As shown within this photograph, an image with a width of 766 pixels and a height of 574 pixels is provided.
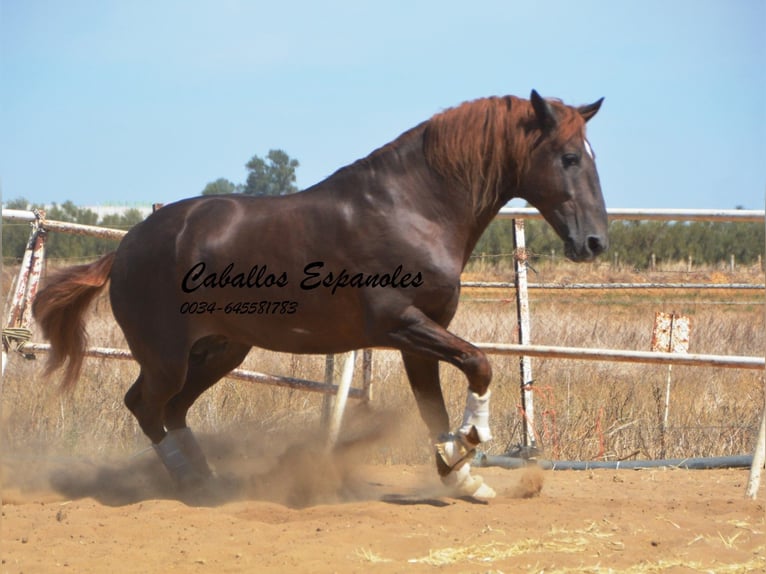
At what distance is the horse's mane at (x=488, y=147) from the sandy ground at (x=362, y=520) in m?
1.64

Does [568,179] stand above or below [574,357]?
above

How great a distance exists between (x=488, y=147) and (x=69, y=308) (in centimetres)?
302

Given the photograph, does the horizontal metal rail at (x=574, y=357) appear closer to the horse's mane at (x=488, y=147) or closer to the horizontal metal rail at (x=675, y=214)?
the horizontal metal rail at (x=675, y=214)

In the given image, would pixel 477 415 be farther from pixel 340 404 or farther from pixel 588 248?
pixel 340 404

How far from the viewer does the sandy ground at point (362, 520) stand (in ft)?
11.1

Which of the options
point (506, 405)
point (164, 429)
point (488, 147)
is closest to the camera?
point (488, 147)

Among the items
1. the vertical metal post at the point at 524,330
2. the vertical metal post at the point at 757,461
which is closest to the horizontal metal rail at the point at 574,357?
the vertical metal post at the point at 524,330

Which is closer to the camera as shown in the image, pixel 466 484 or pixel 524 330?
pixel 466 484

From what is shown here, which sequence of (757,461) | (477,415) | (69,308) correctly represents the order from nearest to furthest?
(757,461) < (477,415) < (69,308)

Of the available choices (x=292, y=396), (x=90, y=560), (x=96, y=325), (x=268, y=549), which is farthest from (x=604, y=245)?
(x=96, y=325)

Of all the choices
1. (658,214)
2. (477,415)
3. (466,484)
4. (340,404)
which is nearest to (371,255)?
(477,415)

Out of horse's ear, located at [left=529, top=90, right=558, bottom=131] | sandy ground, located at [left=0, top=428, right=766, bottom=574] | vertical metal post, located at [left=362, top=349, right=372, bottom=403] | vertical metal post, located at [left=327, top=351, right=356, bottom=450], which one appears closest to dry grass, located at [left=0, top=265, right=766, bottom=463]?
vertical metal post, located at [left=362, top=349, right=372, bottom=403]

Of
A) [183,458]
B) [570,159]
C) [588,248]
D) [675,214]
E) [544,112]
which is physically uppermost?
[544,112]

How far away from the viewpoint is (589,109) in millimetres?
4750
